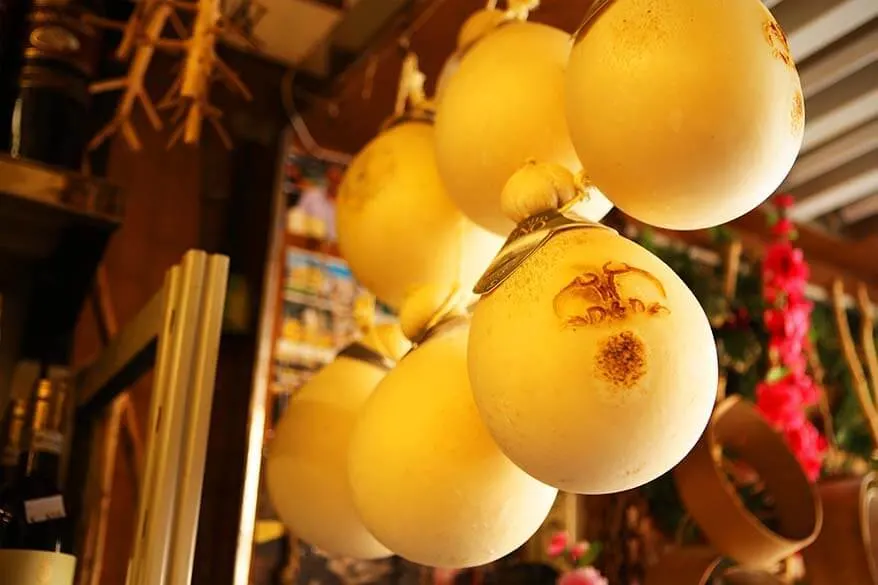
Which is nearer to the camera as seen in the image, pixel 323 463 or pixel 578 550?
pixel 323 463

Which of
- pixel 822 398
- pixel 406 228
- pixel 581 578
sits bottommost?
pixel 581 578

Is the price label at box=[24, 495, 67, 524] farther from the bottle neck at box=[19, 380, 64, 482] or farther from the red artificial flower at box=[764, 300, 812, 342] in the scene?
the red artificial flower at box=[764, 300, 812, 342]

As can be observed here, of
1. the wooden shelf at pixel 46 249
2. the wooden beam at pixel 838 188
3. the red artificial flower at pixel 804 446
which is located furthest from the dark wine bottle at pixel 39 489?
the wooden beam at pixel 838 188

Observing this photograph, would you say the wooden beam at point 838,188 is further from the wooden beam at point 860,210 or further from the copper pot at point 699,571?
the copper pot at point 699,571

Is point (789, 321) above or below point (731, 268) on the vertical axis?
below

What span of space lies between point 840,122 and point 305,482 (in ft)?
3.28

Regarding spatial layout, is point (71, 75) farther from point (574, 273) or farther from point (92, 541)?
point (574, 273)

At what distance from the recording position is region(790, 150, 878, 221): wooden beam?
1448 millimetres

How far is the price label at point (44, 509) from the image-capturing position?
2.51 feet

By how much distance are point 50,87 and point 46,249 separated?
0.50 feet

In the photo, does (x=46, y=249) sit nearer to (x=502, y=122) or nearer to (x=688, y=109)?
(x=502, y=122)

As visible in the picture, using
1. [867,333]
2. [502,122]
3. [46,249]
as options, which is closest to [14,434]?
[46,249]

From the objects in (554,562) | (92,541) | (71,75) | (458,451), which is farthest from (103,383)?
(554,562)

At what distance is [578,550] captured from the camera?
4.05 ft
